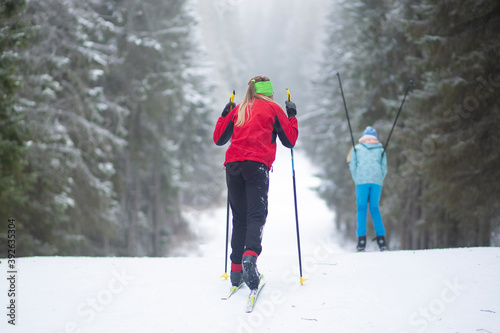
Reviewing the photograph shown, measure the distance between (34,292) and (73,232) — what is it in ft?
27.8

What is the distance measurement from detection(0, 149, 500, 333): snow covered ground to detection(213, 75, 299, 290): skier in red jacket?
1.69ft

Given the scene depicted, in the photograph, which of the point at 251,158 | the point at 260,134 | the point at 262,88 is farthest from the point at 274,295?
the point at 262,88

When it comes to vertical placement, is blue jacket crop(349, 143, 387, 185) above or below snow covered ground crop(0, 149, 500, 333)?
above

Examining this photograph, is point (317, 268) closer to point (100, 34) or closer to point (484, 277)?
point (484, 277)

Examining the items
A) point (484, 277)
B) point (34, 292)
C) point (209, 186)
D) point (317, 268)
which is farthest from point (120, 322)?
point (209, 186)

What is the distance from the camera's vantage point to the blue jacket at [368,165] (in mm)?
6387

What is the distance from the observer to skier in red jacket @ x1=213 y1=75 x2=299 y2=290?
12.9 feet

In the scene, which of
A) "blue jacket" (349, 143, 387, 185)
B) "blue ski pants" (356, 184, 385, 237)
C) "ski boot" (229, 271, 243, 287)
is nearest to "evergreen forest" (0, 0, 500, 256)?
"blue jacket" (349, 143, 387, 185)

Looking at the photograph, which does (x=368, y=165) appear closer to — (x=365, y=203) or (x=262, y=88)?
(x=365, y=203)

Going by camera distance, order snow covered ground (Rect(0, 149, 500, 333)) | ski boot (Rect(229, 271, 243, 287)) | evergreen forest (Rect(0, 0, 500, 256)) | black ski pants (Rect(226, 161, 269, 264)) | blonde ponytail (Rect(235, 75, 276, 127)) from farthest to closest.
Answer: evergreen forest (Rect(0, 0, 500, 256)) → ski boot (Rect(229, 271, 243, 287)) → blonde ponytail (Rect(235, 75, 276, 127)) → black ski pants (Rect(226, 161, 269, 264)) → snow covered ground (Rect(0, 149, 500, 333))

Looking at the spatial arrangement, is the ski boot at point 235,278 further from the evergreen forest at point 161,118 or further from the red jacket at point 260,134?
the evergreen forest at point 161,118

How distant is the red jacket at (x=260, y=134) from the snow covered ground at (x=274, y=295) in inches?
57.7

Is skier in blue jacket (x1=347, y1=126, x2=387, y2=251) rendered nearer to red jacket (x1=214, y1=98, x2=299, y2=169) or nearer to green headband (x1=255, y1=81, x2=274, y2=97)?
red jacket (x1=214, y1=98, x2=299, y2=169)

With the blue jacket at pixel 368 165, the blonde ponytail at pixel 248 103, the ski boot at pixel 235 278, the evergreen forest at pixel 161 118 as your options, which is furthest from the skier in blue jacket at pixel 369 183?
the ski boot at pixel 235 278
